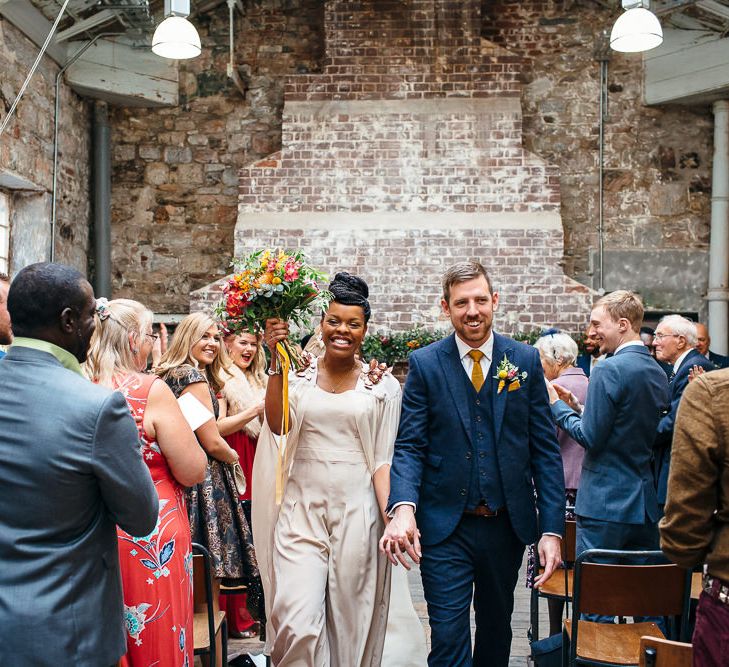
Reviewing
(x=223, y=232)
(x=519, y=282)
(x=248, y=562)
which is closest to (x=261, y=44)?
(x=223, y=232)

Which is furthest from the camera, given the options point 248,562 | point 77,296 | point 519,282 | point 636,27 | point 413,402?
point 519,282

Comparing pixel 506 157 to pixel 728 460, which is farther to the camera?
pixel 506 157

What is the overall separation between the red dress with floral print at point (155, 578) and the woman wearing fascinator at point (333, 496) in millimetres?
553

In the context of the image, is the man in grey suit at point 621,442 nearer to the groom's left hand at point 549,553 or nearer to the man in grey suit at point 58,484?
the groom's left hand at point 549,553

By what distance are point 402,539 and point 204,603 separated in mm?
1124

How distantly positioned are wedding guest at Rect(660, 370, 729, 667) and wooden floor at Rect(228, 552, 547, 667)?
2.59 metres

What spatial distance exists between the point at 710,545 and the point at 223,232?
377 inches

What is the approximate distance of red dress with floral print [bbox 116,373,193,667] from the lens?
2.96 metres

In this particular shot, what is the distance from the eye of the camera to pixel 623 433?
4.21 meters

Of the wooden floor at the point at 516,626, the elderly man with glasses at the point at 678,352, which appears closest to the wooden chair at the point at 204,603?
the wooden floor at the point at 516,626

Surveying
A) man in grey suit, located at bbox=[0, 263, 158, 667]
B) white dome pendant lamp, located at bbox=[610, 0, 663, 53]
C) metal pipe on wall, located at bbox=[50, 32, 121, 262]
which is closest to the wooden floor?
man in grey suit, located at bbox=[0, 263, 158, 667]

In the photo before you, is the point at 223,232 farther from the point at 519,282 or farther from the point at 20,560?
the point at 20,560

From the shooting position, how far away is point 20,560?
2.08 m

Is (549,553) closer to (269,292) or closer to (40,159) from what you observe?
(269,292)
